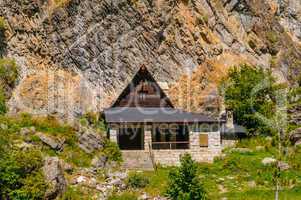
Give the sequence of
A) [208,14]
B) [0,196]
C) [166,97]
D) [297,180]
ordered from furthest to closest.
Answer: [208,14], [166,97], [297,180], [0,196]

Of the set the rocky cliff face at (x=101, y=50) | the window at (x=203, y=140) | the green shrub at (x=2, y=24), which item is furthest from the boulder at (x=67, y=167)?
the green shrub at (x=2, y=24)

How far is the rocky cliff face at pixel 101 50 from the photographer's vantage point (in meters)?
56.5

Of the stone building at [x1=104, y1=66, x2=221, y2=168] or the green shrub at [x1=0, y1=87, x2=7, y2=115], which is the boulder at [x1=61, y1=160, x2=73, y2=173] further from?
the green shrub at [x1=0, y1=87, x2=7, y2=115]

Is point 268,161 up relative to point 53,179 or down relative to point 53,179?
down

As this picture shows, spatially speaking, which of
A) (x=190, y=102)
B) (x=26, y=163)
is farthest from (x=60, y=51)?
(x=26, y=163)

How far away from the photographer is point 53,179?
3306cm

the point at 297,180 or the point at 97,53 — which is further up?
the point at 97,53

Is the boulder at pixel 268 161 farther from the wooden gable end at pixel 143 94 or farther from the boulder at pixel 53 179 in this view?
the boulder at pixel 53 179

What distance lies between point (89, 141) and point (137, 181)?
8126mm

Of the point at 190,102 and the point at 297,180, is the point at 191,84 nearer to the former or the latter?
the point at 190,102

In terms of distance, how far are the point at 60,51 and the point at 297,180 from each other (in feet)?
96.7

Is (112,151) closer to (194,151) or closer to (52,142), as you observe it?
(52,142)

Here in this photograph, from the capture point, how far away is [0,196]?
31.5 m

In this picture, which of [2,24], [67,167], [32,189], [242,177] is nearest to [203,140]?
[242,177]
